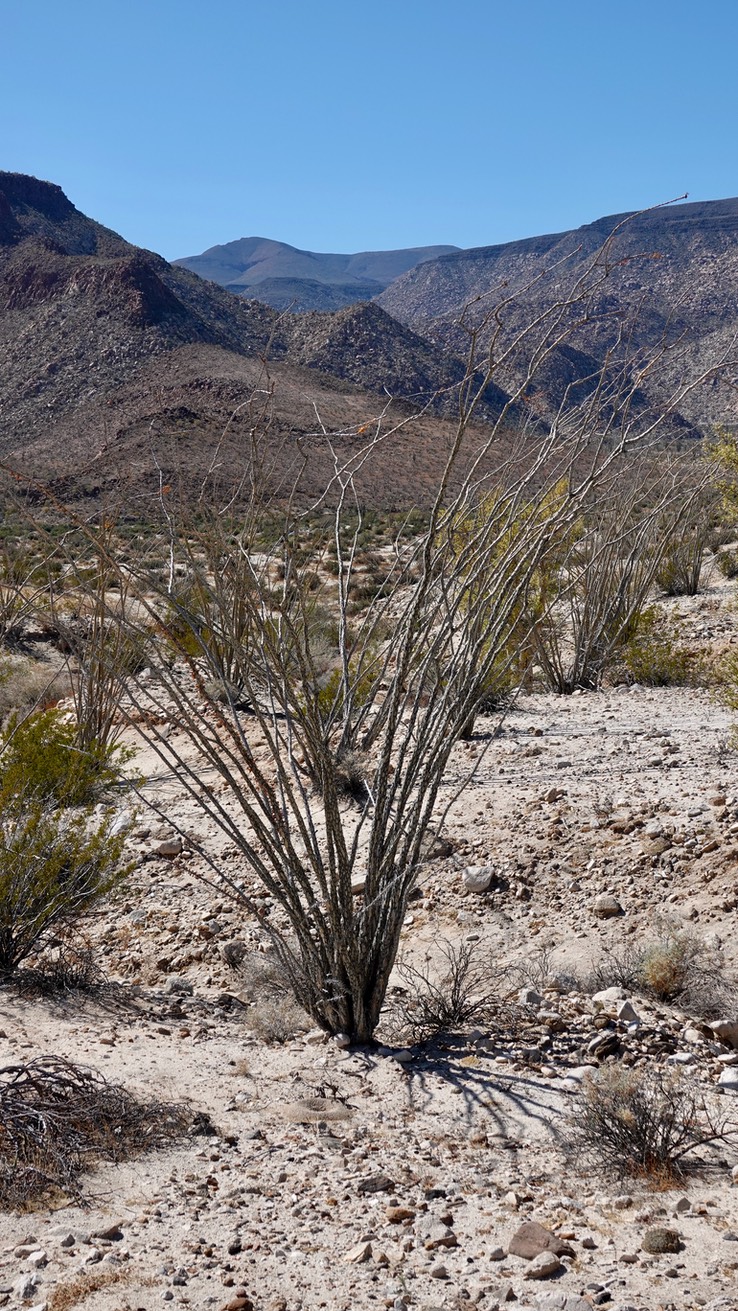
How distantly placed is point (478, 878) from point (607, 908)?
77cm

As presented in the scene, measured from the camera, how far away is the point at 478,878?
5934mm

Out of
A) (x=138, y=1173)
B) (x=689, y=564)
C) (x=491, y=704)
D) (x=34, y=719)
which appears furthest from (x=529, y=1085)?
(x=689, y=564)

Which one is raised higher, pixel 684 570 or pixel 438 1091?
pixel 684 570

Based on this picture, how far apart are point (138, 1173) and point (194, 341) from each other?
165 ft

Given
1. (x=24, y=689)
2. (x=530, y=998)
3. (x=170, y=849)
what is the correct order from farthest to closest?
(x=24, y=689), (x=170, y=849), (x=530, y=998)

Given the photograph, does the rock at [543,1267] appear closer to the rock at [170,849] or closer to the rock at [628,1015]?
the rock at [628,1015]

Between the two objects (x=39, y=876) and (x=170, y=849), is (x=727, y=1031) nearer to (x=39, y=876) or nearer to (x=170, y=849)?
(x=39, y=876)

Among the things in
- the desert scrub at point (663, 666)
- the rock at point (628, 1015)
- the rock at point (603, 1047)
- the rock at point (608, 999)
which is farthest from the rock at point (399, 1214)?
the desert scrub at point (663, 666)

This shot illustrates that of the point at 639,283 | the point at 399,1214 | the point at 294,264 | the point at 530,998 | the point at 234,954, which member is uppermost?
the point at 294,264

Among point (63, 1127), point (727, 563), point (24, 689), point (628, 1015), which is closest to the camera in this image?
point (63, 1127)

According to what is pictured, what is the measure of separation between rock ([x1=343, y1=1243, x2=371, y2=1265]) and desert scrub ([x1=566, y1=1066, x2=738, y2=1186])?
750mm

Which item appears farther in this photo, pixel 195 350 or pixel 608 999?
pixel 195 350

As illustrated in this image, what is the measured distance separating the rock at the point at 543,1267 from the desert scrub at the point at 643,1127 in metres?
0.48

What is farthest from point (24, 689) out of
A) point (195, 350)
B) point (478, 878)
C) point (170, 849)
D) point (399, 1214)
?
point (195, 350)
